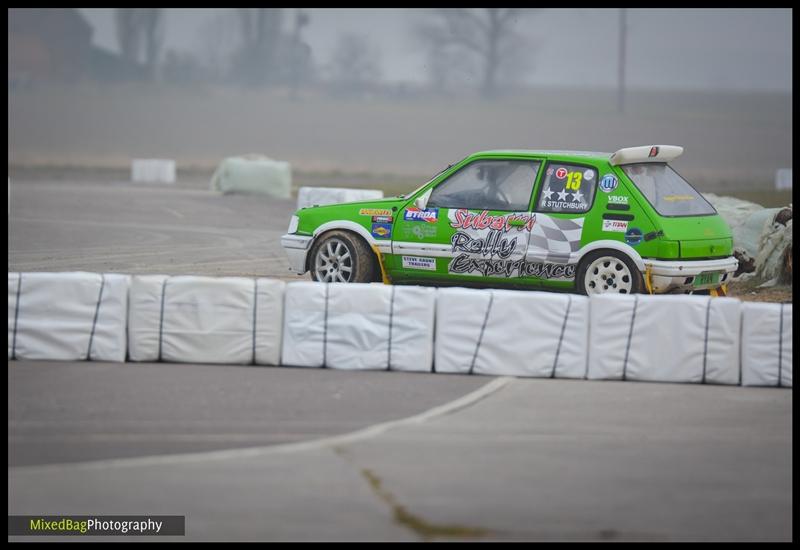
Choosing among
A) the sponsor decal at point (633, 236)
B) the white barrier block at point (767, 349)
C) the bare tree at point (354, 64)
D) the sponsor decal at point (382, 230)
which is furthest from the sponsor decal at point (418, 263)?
the bare tree at point (354, 64)

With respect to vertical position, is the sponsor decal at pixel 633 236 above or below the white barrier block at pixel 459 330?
above

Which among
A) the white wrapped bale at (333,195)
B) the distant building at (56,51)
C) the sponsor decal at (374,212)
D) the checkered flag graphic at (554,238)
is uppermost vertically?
the distant building at (56,51)

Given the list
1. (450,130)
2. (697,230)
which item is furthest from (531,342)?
(450,130)

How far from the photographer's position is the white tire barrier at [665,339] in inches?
371

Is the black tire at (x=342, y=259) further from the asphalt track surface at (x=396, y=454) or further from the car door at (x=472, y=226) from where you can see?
the asphalt track surface at (x=396, y=454)

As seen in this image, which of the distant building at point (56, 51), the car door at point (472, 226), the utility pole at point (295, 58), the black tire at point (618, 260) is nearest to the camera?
the black tire at point (618, 260)

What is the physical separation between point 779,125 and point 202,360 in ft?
256

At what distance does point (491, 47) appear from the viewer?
87.5 m

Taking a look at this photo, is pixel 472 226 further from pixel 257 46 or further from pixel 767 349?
pixel 257 46

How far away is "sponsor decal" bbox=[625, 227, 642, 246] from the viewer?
11.5 m

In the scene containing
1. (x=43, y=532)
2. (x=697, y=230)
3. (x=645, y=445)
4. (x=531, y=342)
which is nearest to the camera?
(x=43, y=532)

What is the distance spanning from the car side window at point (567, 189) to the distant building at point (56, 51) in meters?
71.1

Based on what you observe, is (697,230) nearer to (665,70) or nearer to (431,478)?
(431,478)

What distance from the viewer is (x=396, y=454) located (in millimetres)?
6828
